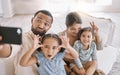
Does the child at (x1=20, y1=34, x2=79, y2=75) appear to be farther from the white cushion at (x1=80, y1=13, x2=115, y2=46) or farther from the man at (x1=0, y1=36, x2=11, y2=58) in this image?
the white cushion at (x1=80, y1=13, x2=115, y2=46)

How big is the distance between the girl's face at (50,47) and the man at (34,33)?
0.04 metres

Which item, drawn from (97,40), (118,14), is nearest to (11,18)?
(118,14)

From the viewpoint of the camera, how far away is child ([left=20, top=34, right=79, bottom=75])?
0.77 m

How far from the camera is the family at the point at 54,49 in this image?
774mm

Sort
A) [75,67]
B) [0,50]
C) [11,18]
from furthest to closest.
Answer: [11,18], [75,67], [0,50]

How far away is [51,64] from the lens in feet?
2.63

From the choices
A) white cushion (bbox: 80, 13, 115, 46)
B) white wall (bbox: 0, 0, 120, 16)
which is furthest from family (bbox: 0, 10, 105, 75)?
white wall (bbox: 0, 0, 120, 16)

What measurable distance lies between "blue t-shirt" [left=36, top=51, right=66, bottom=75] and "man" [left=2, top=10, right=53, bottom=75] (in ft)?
0.14

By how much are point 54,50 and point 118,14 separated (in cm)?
205

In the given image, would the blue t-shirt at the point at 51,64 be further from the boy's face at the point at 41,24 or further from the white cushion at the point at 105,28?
the white cushion at the point at 105,28

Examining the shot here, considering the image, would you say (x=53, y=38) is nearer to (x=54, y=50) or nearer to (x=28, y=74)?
(x=54, y=50)

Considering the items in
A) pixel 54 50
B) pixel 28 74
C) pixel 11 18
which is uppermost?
pixel 54 50

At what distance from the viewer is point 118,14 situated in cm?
269

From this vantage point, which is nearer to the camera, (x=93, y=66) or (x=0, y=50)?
(x=0, y=50)
